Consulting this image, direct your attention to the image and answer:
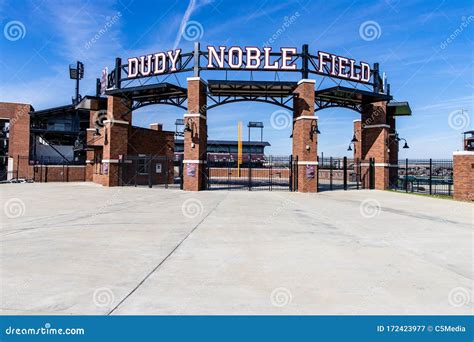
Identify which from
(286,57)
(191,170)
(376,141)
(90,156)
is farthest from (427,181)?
(90,156)

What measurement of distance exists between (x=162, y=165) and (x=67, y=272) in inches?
1058

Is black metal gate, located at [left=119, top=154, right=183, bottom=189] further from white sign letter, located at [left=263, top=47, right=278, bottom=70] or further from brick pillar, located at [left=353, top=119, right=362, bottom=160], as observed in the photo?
brick pillar, located at [left=353, top=119, right=362, bottom=160]

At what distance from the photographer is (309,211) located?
12.9 m

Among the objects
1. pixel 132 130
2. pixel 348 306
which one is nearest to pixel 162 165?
pixel 132 130

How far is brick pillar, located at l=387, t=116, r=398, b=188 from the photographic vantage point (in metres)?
27.4

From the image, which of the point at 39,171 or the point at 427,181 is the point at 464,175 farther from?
the point at 39,171

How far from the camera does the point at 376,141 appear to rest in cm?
2622

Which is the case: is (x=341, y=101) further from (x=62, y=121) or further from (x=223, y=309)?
(x=62, y=121)

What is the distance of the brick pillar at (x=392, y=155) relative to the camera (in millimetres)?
27438

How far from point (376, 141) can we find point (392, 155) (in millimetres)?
3088

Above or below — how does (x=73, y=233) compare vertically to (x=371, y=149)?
below

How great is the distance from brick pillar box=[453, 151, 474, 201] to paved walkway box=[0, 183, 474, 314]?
940 centimetres

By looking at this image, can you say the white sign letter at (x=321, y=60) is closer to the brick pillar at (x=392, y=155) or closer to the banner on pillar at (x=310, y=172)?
the banner on pillar at (x=310, y=172)

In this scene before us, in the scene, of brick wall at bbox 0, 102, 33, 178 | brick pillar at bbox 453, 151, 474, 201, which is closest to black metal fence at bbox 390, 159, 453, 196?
brick pillar at bbox 453, 151, 474, 201
